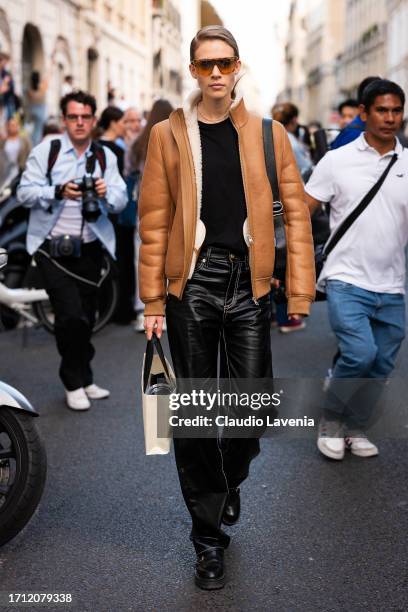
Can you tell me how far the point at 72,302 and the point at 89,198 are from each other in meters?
0.66

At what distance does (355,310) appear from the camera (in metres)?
4.74

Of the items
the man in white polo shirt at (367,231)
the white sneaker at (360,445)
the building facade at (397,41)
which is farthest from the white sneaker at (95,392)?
the building facade at (397,41)

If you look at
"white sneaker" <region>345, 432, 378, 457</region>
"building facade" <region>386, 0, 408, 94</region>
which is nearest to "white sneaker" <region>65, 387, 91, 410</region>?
"white sneaker" <region>345, 432, 378, 457</region>

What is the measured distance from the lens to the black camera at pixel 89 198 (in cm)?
583

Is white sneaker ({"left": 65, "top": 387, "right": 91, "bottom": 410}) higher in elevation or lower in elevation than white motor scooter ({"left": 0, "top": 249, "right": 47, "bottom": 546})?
lower

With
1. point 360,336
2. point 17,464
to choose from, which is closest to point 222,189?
point 17,464

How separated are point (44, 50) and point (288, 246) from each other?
75.9 ft

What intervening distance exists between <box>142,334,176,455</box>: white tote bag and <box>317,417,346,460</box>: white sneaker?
170 cm

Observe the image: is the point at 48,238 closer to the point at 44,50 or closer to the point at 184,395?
the point at 184,395

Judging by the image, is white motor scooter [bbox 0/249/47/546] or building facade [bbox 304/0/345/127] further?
building facade [bbox 304/0/345/127]

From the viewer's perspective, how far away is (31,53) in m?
25.6

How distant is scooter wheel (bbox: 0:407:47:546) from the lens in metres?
3.61

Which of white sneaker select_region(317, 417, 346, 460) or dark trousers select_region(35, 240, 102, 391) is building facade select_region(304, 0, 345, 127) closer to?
dark trousers select_region(35, 240, 102, 391)

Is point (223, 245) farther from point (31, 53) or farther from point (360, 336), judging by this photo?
point (31, 53)
